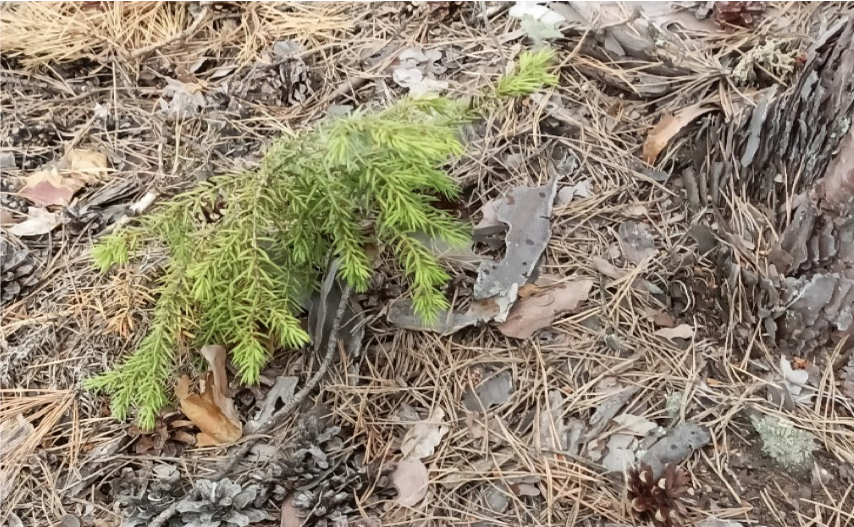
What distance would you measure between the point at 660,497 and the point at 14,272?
69.3 inches

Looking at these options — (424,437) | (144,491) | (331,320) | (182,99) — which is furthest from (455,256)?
(182,99)

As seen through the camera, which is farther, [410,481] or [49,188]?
[49,188]

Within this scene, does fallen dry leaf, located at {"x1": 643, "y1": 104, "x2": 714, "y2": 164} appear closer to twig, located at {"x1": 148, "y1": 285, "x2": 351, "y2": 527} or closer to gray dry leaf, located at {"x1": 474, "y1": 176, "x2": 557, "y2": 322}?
gray dry leaf, located at {"x1": 474, "y1": 176, "x2": 557, "y2": 322}

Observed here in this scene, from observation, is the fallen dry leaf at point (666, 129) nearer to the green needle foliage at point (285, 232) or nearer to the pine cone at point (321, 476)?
the green needle foliage at point (285, 232)

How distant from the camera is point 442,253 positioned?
5.58ft

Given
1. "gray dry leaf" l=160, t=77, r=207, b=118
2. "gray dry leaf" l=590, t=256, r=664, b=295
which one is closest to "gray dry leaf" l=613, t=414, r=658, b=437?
"gray dry leaf" l=590, t=256, r=664, b=295

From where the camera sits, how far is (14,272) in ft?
5.80

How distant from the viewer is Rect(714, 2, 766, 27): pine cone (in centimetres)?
210

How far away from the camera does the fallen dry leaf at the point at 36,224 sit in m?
1.85

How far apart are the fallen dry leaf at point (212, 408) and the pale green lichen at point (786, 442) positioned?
4.09 ft

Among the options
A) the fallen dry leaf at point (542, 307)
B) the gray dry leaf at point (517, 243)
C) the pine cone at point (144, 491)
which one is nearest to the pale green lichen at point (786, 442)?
the fallen dry leaf at point (542, 307)

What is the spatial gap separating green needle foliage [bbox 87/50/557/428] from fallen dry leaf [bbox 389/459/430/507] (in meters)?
0.36

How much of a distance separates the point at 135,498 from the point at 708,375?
139cm

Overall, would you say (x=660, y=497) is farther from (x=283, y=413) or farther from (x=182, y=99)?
(x=182, y=99)
